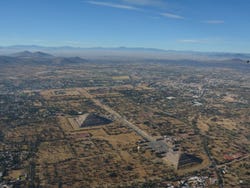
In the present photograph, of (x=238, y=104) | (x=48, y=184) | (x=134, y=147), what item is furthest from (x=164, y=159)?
(x=238, y=104)

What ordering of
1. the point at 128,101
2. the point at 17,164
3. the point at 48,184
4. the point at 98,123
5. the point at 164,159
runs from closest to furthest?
the point at 48,184
the point at 17,164
the point at 164,159
the point at 98,123
the point at 128,101

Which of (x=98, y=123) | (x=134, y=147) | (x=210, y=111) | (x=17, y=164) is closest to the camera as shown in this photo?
(x=17, y=164)

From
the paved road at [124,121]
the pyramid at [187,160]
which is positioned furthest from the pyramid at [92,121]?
the pyramid at [187,160]

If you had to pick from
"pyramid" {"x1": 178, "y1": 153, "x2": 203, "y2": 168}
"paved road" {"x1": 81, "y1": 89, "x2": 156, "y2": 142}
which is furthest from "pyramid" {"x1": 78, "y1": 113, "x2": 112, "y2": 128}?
"pyramid" {"x1": 178, "y1": 153, "x2": 203, "y2": 168}

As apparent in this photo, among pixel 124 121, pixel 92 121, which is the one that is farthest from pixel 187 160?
pixel 92 121

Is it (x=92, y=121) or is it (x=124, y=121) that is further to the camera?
(x=124, y=121)

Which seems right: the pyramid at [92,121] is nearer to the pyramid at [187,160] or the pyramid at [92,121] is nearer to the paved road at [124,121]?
the paved road at [124,121]

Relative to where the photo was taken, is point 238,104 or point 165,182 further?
point 238,104

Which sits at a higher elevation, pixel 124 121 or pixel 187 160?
pixel 187 160

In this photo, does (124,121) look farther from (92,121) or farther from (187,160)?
(187,160)

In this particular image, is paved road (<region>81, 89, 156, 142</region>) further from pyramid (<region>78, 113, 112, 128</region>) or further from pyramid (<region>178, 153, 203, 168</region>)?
pyramid (<region>178, 153, 203, 168</region>)

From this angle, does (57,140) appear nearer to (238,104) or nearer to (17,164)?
(17,164)
